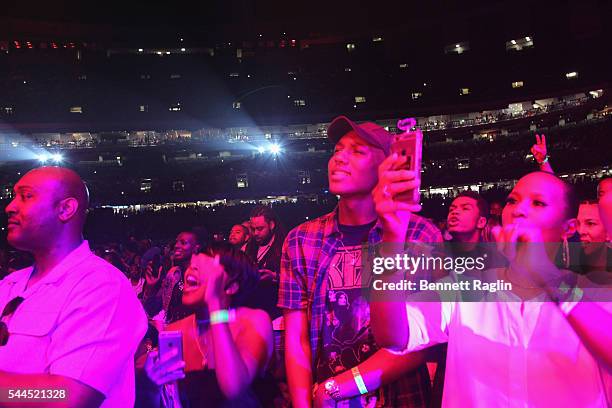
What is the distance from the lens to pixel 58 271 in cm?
241

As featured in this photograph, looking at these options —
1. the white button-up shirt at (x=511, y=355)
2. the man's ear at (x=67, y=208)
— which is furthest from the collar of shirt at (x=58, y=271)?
the white button-up shirt at (x=511, y=355)

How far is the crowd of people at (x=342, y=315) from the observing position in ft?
6.57

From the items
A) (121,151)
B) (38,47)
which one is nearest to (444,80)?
(121,151)

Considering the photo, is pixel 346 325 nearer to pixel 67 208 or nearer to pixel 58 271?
pixel 58 271

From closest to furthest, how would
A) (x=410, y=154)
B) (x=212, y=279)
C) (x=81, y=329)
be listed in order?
1. (x=410, y=154)
2. (x=81, y=329)
3. (x=212, y=279)

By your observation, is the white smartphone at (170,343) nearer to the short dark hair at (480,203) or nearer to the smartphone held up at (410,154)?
the smartphone held up at (410,154)

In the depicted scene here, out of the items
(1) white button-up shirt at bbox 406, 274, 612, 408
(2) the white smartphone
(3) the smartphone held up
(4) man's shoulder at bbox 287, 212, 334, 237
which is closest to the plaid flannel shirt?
(4) man's shoulder at bbox 287, 212, 334, 237

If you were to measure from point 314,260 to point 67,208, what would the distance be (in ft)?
4.35

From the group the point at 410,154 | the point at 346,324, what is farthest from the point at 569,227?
the point at 346,324

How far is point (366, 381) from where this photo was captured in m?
2.47

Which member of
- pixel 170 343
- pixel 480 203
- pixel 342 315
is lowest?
pixel 170 343

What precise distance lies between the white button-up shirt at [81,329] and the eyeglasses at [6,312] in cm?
3

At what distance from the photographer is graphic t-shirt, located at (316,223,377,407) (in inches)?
100

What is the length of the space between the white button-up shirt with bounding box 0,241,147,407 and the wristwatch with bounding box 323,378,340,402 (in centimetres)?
96
